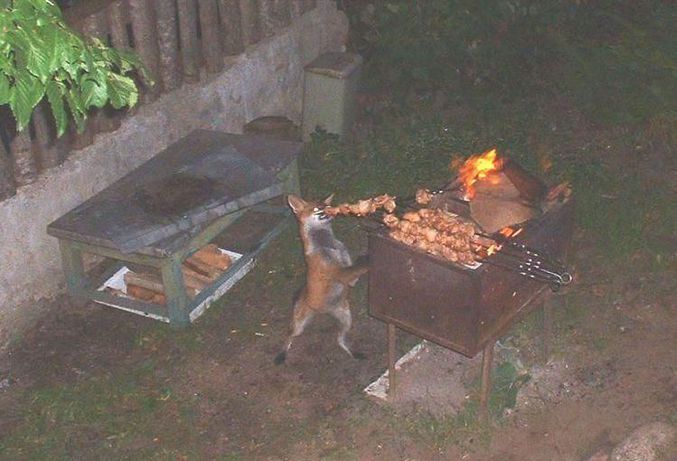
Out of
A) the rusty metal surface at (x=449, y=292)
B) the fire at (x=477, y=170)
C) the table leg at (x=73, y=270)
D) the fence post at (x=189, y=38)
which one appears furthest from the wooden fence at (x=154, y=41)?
the fire at (x=477, y=170)

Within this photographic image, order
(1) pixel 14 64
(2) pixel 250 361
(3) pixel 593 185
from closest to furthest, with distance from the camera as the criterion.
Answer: (1) pixel 14 64 < (2) pixel 250 361 < (3) pixel 593 185

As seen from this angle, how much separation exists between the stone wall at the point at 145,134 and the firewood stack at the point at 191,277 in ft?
2.11

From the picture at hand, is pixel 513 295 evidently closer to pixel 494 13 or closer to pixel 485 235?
pixel 485 235

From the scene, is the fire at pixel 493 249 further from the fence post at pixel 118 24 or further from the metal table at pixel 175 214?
the fence post at pixel 118 24

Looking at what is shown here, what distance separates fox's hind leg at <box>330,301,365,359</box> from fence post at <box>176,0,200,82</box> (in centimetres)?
324

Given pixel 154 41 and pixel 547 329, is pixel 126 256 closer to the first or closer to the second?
pixel 154 41

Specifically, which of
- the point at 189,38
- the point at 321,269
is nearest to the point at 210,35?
the point at 189,38

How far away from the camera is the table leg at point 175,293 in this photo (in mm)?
7645

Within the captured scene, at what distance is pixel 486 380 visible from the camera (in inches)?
257

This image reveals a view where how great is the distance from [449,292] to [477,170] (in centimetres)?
103

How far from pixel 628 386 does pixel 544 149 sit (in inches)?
143

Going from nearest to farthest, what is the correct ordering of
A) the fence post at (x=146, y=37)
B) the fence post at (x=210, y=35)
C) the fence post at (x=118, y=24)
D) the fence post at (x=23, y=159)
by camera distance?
the fence post at (x=23, y=159), the fence post at (x=118, y=24), the fence post at (x=146, y=37), the fence post at (x=210, y=35)

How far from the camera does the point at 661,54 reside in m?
10.5

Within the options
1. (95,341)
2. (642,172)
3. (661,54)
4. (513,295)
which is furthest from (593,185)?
(95,341)
